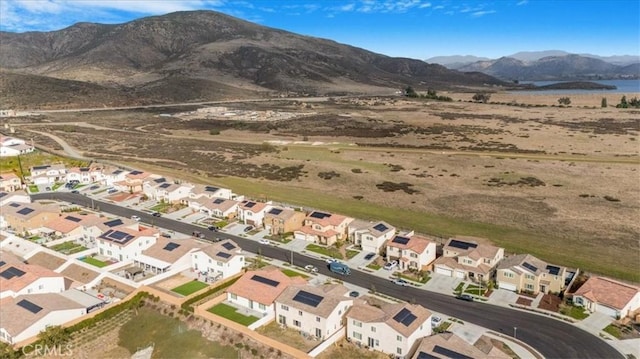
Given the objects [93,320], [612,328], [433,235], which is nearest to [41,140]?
[93,320]

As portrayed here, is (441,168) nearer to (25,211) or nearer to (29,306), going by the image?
(25,211)

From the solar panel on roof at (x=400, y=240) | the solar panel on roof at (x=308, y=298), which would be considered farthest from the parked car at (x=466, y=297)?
the solar panel on roof at (x=308, y=298)

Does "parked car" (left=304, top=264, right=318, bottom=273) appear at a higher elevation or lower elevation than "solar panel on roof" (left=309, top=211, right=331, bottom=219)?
lower

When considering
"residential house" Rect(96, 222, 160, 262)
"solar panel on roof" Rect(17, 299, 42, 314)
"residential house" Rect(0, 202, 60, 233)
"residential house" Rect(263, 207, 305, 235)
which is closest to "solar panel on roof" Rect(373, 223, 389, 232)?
"residential house" Rect(263, 207, 305, 235)

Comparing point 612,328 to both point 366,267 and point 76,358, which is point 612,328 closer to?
point 366,267

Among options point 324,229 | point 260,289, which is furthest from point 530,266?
point 260,289

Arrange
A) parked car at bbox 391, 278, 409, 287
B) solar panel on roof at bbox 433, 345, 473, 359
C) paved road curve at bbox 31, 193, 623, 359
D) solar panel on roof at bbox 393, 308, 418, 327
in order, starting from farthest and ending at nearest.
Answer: parked car at bbox 391, 278, 409, 287 → paved road curve at bbox 31, 193, 623, 359 → solar panel on roof at bbox 393, 308, 418, 327 → solar panel on roof at bbox 433, 345, 473, 359

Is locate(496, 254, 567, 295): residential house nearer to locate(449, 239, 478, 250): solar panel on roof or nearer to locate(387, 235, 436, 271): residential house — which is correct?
locate(449, 239, 478, 250): solar panel on roof

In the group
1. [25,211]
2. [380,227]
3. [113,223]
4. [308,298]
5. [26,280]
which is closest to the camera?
[308,298]
